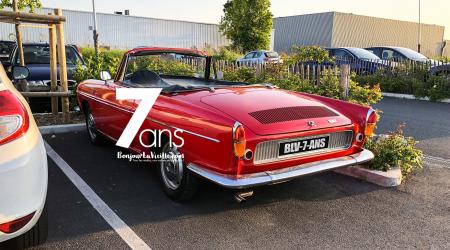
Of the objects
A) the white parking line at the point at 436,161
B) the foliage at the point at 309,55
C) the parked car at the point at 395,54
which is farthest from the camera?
the parked car at the point at 395,54

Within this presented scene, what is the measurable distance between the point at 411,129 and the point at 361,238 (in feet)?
16.9

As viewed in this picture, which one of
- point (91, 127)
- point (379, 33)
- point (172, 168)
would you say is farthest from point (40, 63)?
point (379, 33)

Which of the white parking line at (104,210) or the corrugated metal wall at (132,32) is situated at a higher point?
the corrugated metal wall at (132,32)

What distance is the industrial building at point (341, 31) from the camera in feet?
145

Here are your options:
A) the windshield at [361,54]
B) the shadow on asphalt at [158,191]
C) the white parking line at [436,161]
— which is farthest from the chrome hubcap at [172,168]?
the windshield at [361,54]

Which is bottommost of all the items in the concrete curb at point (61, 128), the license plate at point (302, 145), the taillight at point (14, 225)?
the concrete curb at point (61, 128)

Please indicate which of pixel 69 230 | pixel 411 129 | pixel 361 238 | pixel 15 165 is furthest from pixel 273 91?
pixel 411 129

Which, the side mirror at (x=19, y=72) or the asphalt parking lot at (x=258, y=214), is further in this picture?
the side mirror at (x=19, y=72)

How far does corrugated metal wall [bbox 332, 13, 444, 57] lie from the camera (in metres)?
44.8

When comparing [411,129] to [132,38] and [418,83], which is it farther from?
[132,38]

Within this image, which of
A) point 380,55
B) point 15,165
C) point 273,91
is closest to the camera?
point 15,165

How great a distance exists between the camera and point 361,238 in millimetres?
3363

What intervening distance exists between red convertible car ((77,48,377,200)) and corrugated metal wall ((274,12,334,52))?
40.5 metres

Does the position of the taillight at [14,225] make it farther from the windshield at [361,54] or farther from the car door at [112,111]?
the windshield at [361,54]
